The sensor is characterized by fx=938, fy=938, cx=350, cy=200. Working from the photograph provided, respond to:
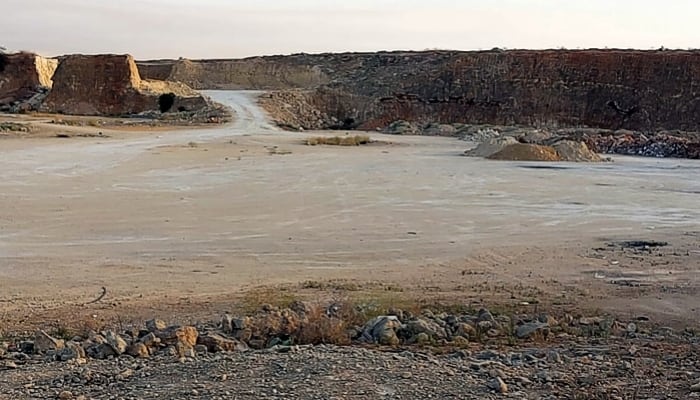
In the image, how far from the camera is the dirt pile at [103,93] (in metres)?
66.0

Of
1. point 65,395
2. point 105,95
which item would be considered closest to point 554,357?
point 65,395

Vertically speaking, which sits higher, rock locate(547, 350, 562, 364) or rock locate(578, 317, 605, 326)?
rock locate(547, 350, 562, 364)

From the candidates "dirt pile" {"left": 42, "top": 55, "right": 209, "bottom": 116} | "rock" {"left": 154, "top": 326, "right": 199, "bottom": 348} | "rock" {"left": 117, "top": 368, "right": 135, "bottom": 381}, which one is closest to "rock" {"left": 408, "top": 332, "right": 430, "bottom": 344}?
"rock" {"left": 154, "top": 326, "right": 199, "bottom": 348}

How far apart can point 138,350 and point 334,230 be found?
9674 mm

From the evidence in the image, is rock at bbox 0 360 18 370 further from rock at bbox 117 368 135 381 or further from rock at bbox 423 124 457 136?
rock at bbox 423 124 457 136

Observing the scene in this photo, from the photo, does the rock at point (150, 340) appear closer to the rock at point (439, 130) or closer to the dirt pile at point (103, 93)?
the rock at point (439, 130)

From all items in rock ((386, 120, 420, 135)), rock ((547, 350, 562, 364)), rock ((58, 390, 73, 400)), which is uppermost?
rock ((547, 350, 562, 364))

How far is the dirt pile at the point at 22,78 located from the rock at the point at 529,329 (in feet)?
223

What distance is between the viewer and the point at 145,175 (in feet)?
87.1

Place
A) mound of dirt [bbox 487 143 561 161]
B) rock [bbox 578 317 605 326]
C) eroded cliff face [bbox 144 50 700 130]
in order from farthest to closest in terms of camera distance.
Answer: eroded cliff face [bbox 144 50 700 130] < mound of dirt [bbox 487 143 561 161] < rock [bbox 578 317 605 326]

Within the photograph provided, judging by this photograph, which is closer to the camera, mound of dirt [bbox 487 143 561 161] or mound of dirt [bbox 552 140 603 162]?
mound of dirt [bbox 487 143 561 161]

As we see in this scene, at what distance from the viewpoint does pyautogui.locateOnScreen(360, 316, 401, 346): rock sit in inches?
329

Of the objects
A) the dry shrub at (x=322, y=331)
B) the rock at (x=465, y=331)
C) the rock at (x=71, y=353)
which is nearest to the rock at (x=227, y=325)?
the dry shrub at (x=322, y=331)

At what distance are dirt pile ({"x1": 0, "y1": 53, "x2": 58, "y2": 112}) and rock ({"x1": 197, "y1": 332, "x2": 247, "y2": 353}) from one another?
2667 inches
